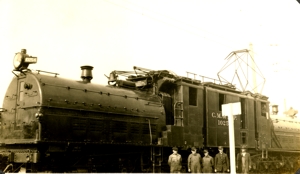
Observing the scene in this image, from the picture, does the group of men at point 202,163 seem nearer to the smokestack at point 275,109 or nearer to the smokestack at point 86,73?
the smokestack at point 86,73

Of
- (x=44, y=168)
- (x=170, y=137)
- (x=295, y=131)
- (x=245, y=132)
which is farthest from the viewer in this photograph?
(x=295, y=131)

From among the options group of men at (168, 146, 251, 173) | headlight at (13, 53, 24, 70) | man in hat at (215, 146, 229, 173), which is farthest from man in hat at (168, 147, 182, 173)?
headlight at (13, 53, 24, 70)

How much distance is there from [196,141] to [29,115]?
23.6ft

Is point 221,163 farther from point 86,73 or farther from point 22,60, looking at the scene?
point 22,60

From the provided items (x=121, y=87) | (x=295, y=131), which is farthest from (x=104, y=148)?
(x=295, y=131)

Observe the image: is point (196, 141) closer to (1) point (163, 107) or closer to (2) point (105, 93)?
(1) point (163, 107)

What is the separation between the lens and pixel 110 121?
10992mm

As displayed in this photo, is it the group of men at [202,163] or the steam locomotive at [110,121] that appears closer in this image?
the steam locomotive at [110,121]

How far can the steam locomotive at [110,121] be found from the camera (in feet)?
30.9

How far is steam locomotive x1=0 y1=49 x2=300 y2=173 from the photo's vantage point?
30.9ft

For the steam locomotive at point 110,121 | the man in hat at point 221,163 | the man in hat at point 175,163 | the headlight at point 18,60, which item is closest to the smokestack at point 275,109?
the steam locomotive at point 110,121

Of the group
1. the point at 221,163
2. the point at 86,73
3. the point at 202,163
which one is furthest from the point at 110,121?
the point at 221,163

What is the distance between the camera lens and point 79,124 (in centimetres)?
1009

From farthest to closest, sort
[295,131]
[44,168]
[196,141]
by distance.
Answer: [295,131], [196,141], [44,168]
